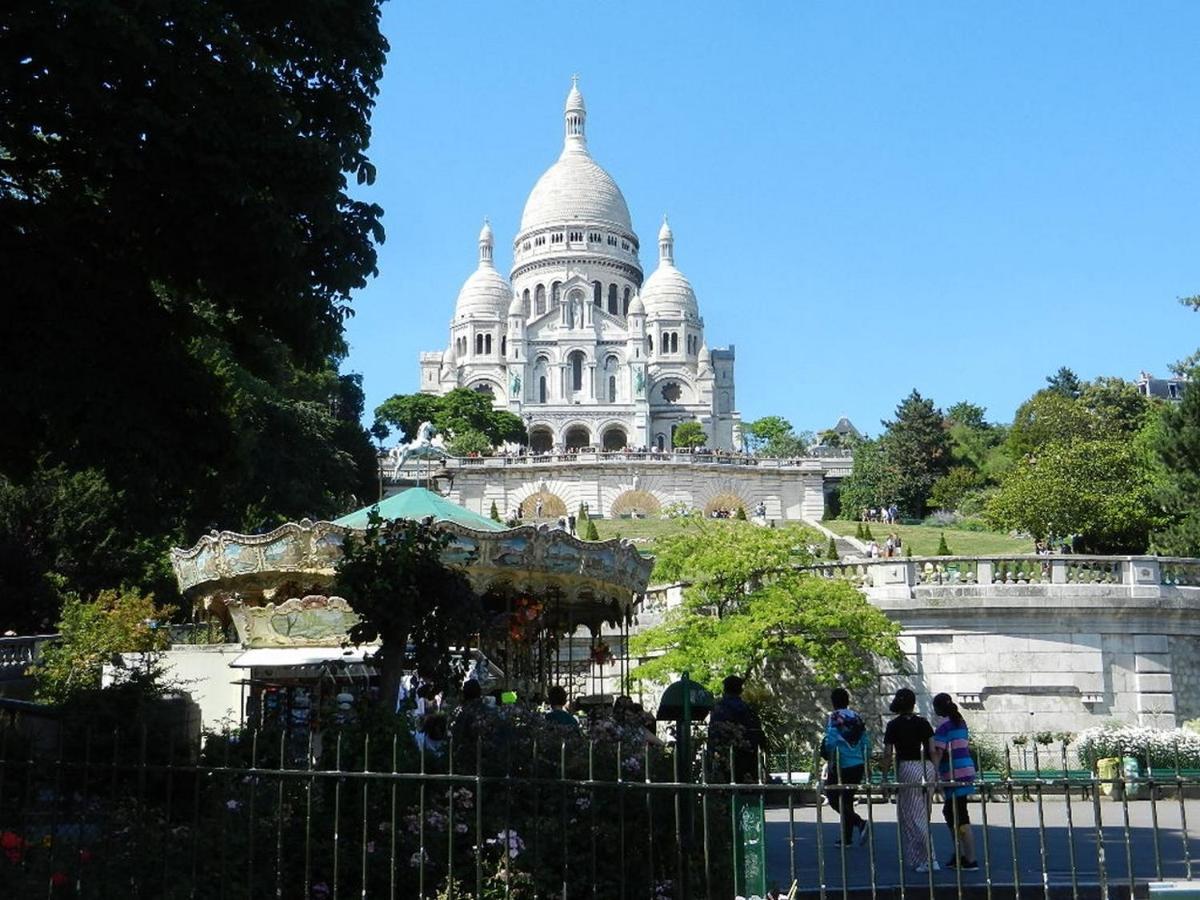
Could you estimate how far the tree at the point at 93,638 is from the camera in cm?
2372

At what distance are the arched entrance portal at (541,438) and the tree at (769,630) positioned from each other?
7601 centimetres

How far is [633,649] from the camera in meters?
24.5

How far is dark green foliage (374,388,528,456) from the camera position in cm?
8331

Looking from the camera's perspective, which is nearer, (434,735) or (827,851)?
(434,735)

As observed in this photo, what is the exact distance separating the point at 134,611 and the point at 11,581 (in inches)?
203

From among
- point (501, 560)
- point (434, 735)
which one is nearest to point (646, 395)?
point (501, 560)

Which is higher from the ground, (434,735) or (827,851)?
(434,735)

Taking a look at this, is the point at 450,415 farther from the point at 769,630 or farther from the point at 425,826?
the point at 425,826

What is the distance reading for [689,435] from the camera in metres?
96.0

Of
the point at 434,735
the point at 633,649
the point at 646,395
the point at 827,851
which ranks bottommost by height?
the point at 827,851

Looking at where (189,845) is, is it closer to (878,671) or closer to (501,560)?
(501,560)

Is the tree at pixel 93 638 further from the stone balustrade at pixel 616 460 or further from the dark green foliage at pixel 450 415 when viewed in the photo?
the dark green foliage at pixel 450 415

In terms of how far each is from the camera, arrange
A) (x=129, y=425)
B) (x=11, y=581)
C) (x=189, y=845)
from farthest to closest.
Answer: (x=11, y=581), (x=129, y=425), (x=189, y=845)

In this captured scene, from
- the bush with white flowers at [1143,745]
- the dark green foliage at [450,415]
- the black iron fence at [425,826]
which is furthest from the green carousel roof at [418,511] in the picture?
the dark green foliage at [450,415]
